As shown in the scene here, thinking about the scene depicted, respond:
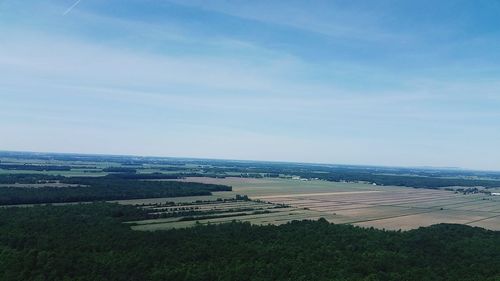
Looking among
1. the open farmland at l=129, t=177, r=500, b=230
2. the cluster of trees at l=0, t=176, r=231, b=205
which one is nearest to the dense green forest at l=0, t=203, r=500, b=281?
the open farmland at l=129, t=177, r=500, b=230

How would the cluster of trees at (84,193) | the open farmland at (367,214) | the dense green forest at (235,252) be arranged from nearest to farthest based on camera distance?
the dense green forest at (235,252), the open farmland at (367,214), the cluster of trees at (84,193)

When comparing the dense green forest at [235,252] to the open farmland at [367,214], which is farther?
the open farmland at [367,214]

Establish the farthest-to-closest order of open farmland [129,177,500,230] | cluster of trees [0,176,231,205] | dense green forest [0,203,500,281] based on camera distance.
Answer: cluster of trees [0,176,231,205]
open farmland [129,177,500,230]
dense green forest [0,203,500,281]

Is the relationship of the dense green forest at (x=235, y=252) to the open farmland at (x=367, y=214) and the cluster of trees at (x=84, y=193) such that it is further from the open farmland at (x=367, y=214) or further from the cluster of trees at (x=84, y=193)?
the cluster of trees at (x=84, y=193)

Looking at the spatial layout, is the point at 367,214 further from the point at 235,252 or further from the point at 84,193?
the point at 84,193

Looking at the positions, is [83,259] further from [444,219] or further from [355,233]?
[444,219]

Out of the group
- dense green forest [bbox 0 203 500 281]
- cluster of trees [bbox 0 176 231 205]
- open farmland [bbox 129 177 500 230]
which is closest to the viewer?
dense green forest [bbox 0 203 500 281]

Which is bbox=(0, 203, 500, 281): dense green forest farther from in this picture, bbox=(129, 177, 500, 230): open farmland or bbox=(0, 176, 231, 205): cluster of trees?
bbox=(0, 176, 231, 205): cluster of trees

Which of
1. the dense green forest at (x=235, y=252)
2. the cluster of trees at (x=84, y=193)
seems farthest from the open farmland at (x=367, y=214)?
the cluster of trees at (x=84, y=193)

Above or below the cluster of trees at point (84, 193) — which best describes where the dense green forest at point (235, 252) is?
below
